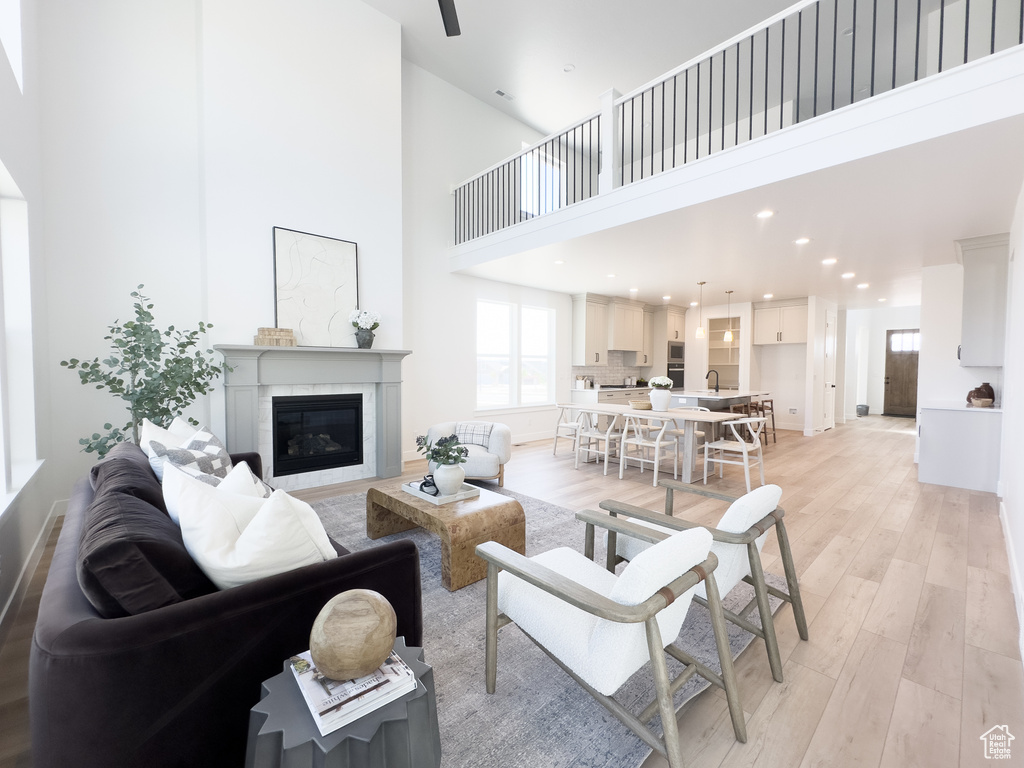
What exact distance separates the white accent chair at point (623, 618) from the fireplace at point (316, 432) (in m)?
3.59

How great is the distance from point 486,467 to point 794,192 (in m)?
3.46

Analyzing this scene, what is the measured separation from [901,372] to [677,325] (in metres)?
6.01

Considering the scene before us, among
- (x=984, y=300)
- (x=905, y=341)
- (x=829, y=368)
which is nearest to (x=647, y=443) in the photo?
(x=984, y=300)

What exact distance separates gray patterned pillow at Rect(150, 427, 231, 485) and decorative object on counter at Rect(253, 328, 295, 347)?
1798 mm

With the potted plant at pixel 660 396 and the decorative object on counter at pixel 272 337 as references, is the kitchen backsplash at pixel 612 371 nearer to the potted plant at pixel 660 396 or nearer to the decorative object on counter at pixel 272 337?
the potted plant at pixel 660 396

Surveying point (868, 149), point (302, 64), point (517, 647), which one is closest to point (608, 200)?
point (868, 149)

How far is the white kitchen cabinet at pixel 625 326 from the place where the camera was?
848cm

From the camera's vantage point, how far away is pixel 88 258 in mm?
3715

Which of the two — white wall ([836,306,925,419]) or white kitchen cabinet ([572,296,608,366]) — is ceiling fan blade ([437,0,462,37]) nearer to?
white kitchen cabinet ([572,296,608,366])

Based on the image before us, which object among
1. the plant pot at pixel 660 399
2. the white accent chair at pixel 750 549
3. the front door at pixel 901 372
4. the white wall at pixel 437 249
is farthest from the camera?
Answer: the front door at pixel 901 372

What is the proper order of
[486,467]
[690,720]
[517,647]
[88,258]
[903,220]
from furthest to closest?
[486,467] < [903,220] < [88,258] < [517,647] < [690,720]

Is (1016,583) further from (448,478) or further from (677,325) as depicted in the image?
(677,325)

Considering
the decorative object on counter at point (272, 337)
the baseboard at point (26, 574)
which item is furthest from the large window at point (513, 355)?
the baseboard at point (26, 574)

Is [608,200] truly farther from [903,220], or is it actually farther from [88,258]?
[88,258]
